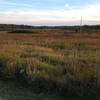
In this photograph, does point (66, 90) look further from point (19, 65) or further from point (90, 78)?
point (19, 65)

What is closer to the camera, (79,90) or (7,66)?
(79,90)

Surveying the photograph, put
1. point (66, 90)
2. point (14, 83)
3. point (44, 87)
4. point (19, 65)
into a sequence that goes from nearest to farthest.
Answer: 1. point (66, 90)
2. point (44, 87)
3. point (14, 83)
4. point (19, 65)

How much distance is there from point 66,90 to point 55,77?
97 centimetres

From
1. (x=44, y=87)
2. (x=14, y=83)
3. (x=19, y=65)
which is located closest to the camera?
(x=44, y=87)

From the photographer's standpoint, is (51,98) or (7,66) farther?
(7,66)

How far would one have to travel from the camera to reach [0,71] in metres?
10.4

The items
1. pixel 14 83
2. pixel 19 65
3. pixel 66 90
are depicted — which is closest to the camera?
pixel 66 90

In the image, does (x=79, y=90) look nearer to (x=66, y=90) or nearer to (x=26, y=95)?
(x=66, y=90)

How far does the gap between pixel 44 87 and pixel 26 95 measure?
2.39ft

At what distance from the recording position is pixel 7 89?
8258 mm

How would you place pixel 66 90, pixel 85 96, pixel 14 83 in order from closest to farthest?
pixel 85 96 → pixel 66 90 → pixel 14 83

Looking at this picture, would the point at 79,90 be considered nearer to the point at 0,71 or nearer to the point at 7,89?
the point at 7,89

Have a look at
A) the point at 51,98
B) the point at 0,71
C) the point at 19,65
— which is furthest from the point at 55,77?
the point at 0,71

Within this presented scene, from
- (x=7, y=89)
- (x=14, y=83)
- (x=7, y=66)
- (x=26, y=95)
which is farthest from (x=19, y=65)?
(x=26, y=95)
